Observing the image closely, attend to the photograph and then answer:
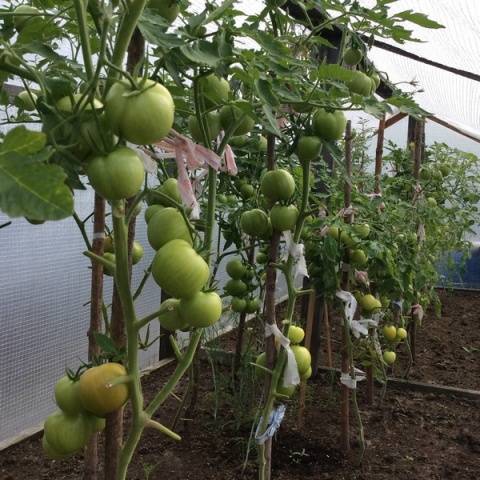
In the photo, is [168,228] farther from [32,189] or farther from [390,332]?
[390,332]

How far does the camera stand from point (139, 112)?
48 centimetres

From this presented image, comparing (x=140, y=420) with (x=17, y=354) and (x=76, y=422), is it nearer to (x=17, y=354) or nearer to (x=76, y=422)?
(x=76, y=422)

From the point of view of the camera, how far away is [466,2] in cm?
217

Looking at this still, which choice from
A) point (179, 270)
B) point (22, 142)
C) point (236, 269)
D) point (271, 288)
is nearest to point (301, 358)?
point (271, 288)

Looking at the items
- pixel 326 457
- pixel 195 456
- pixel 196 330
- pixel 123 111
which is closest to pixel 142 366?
pixel 195 456

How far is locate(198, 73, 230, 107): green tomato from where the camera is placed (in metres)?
0.73

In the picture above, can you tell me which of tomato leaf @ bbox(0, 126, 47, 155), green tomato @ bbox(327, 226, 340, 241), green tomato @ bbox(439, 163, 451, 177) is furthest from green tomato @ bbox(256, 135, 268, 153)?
green tomato @ bbox(439, 163, 451, 177)

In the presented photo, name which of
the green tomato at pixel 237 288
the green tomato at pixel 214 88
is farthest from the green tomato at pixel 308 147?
the green tomato at pixel 237 288

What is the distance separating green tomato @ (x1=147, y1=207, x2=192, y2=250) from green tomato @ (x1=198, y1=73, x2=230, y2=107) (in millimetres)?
166

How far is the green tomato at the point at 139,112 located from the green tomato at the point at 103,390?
259 mm

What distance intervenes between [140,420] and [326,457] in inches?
52.9

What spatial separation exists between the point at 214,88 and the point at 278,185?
1.25 feet

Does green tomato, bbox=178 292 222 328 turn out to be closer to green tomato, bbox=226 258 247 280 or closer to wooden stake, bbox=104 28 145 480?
wooden stake, bbox=104 28 145 480

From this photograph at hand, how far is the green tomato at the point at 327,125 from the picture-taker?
968mm
